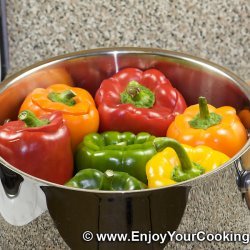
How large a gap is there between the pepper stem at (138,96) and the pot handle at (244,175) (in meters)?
0.25

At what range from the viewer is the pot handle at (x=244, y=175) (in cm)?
80

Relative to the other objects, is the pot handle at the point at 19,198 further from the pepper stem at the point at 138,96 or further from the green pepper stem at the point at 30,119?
the pepper stem at the point at 138,96

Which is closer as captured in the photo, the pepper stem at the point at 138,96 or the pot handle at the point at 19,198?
the pot handle at the point at 19,198

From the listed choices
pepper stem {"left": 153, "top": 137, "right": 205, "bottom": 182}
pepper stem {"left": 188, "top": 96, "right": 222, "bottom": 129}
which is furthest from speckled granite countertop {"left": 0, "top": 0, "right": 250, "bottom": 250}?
pepper stem {"left": 153, "top": 137, "right": 205, "bottom": 182}

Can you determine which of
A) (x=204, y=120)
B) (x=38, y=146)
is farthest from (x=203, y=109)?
(x=38, y=146)

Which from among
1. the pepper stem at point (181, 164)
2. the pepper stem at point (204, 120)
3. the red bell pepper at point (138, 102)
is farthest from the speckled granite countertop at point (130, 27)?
the pepper stem at point (181, 164)

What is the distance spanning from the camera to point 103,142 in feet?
3.24

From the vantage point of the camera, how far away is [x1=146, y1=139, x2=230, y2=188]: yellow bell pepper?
857 millimetres

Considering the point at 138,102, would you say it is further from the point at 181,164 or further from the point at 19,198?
the point at 19,198

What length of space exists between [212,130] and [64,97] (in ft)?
0.75

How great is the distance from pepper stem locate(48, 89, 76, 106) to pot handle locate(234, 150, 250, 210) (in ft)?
0.98

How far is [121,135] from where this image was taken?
3.24 feet

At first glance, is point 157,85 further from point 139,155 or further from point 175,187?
point 175,187

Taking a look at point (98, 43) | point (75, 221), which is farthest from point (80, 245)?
point (98, 43)
